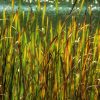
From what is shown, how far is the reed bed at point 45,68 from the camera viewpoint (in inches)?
101

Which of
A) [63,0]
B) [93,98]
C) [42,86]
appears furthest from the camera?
[63,0]

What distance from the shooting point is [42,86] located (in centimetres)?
250

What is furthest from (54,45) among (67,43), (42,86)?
(42,86)

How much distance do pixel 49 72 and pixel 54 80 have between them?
60mm

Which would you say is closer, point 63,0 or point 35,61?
point 35,61

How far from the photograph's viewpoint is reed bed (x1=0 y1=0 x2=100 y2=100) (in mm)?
2555

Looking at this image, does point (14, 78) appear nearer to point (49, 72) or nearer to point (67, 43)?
point (49, 72)

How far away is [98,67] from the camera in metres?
2.72

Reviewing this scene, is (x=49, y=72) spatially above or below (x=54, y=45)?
below

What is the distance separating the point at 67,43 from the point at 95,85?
31 cm

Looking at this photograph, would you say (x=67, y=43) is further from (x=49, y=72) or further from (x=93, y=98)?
(x=93, y=98)

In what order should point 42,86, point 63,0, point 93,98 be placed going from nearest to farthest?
point 42,86 → point 93,98 → point 63,0

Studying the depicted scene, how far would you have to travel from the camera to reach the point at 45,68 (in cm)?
254

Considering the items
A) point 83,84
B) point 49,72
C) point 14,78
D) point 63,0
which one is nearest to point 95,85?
point 83,84
